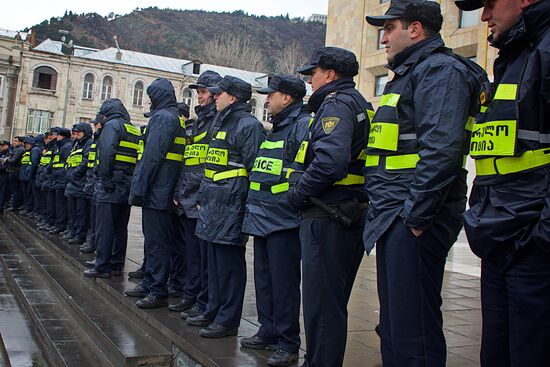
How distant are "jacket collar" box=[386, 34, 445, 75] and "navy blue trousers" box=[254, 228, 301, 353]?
1.74 metres

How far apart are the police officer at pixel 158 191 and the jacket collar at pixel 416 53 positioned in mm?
3497

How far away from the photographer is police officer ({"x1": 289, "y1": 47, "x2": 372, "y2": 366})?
147 inches

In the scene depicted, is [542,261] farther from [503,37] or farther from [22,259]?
[22,259]

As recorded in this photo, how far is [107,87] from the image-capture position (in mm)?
52562

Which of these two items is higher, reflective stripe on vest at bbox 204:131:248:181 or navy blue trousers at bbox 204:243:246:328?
reflective stripe on vest at bbox 204:131:248:181

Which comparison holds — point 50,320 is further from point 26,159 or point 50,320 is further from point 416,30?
point 26,159

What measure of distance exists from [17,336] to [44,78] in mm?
49918

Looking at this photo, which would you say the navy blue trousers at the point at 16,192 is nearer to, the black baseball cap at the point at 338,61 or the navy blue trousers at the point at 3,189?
the navy blue trousers at the point at 3,189

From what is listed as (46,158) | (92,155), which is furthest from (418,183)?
(46,158)

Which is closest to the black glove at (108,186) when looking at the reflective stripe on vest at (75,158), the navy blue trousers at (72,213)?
the reflective stripe on vest at (75,158)

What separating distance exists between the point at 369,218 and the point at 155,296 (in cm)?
340

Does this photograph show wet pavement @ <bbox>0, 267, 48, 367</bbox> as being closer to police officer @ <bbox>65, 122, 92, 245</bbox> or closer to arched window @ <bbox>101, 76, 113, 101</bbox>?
police officer @ <bbox>65, 122, 92, 245</bbox>

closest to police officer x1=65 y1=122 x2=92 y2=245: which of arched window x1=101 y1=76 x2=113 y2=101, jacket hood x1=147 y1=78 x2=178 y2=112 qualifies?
jacket hood x1=147 y1=78 x2=178 y2=112

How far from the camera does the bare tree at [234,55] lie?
83688mm
